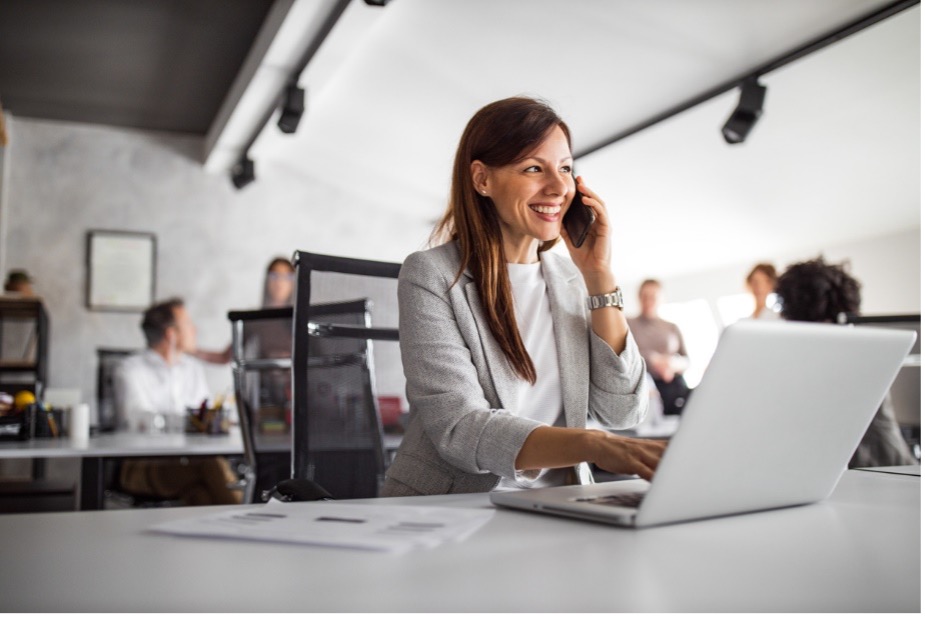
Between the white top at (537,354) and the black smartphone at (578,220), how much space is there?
3.7 inches

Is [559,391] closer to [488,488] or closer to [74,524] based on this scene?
[488,488]

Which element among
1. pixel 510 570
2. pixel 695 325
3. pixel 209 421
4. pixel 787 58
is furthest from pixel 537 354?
pixel 695 325

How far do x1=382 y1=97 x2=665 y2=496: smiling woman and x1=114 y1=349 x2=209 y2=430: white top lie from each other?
110 inches

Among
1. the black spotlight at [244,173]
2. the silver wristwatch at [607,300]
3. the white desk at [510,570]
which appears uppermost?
the black spotlight at [244,173]

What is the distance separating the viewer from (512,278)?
158cm

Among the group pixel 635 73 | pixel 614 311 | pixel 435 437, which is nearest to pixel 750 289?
pixel 635 73

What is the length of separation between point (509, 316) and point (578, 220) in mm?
267

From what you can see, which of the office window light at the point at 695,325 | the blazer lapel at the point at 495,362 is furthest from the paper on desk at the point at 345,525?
the office window light at the point at 695,325

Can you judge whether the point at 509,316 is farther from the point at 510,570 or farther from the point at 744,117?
the point at 744,117

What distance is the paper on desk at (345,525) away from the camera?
740 millimetres

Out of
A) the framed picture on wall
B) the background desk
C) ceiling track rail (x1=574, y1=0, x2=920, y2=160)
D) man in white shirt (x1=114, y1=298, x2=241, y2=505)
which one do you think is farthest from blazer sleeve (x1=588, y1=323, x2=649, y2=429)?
the framed picture on wall

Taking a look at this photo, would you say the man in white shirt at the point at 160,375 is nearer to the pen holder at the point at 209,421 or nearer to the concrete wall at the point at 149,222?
the pen holder at the point at 209,421

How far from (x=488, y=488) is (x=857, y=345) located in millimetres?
696

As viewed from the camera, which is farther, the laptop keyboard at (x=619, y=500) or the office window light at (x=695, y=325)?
the office window light at (x=695, y=325)
